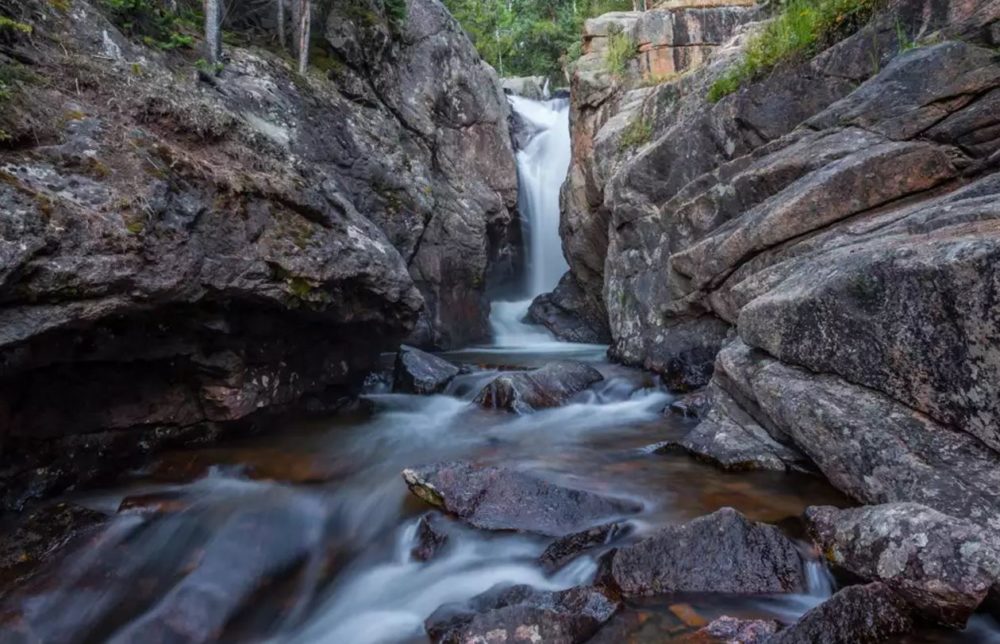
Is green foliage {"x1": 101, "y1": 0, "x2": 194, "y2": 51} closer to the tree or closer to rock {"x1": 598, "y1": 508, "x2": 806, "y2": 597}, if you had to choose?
the tree

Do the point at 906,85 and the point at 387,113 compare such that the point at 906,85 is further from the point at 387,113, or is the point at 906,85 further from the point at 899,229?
the point at 387,113

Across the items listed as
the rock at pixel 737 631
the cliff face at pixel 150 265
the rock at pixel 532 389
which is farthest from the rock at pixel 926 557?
the cliff face at pixel 150 265

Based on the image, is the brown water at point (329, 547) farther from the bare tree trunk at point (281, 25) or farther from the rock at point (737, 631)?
the bare tree trunk at point (281, 25)

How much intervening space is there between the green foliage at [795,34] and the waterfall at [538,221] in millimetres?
7734

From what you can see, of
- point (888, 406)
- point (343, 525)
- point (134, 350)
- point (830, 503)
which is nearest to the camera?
point (888, 406)

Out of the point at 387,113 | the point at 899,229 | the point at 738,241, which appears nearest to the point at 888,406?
the point at 899,229

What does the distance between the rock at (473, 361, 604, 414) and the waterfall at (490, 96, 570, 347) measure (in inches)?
253

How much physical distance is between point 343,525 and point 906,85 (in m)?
7.43

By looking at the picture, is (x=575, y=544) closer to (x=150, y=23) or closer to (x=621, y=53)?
(x=150, y=23)

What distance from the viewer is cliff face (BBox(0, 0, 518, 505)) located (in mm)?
4465

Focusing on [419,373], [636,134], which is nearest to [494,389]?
[419,373]

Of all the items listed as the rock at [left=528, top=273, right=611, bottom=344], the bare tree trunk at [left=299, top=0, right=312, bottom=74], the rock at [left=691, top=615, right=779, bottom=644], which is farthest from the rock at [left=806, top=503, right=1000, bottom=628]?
the bare tree trunk at [left=299, top=0, right=312, bottom=74]

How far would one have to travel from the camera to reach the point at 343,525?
506 cm

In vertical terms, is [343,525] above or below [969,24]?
below
